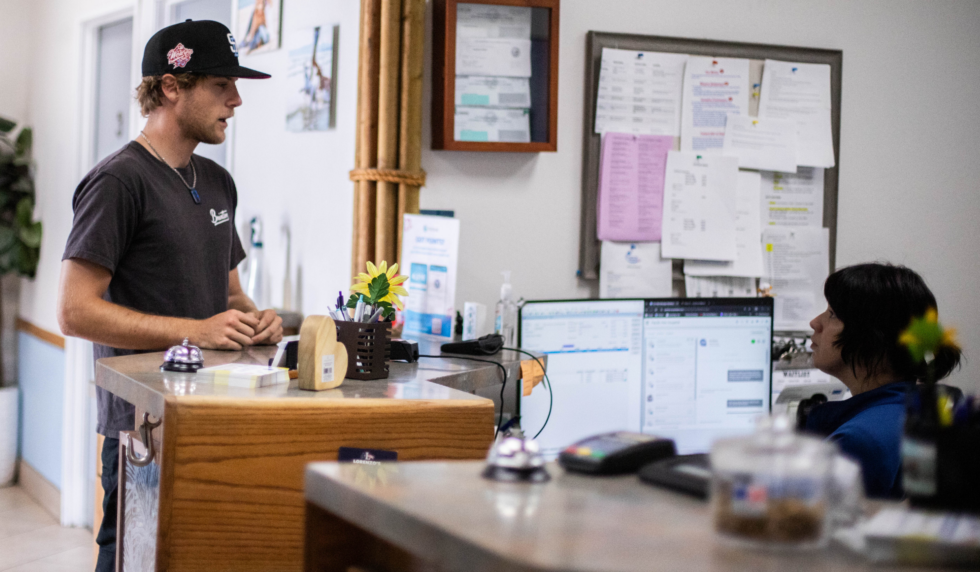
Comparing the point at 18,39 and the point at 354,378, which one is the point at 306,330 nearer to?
the point at 354,378

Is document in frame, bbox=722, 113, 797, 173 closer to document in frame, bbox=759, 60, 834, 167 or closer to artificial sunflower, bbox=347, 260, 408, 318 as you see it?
document in frame, bbox=759, 60, 834, 167

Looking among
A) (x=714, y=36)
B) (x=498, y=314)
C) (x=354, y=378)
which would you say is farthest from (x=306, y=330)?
(x=714, y=36)

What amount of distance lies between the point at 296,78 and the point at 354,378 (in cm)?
147

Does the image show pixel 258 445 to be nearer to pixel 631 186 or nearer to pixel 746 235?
pixel 631 186

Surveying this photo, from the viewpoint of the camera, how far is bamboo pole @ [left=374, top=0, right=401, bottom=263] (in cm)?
229

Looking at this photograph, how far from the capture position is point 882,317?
1.72 meters

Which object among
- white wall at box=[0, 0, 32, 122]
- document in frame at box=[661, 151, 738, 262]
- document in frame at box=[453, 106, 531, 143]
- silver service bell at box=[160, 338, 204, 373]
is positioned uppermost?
white wall at box=[0, 0, 32, 122]

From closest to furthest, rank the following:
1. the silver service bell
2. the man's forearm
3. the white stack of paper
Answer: the white stack of paper
the silver service bell
the man's forearm

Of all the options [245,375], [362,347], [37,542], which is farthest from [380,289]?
[37,542]

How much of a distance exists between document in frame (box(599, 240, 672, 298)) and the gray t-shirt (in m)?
1.11

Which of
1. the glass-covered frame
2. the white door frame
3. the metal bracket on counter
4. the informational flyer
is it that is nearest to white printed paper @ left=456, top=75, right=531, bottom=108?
the glass-covered frame

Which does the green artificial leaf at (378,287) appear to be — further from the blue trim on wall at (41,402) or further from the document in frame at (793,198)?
the blue trim on wall at (41,402)

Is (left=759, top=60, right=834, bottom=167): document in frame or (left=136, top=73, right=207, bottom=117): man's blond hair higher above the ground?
(left=759, top=60, right=834, bottom=167): document in frame

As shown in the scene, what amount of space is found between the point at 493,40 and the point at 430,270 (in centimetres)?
69
